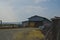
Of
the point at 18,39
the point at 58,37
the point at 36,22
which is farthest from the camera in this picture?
the point at 36,22

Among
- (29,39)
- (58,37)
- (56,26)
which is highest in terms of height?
(56,26)

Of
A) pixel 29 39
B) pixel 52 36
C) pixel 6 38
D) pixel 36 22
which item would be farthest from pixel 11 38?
pixel 36 22

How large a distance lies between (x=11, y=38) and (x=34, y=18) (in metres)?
20.3

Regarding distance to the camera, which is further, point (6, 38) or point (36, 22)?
point (36, 22)

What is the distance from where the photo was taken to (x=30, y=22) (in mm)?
33594

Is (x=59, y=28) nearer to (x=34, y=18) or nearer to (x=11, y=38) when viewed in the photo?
(x=11, y=38)

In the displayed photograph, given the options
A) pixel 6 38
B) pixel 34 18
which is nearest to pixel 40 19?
pixel 34 18

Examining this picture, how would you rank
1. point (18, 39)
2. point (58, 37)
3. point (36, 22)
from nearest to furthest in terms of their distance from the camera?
point (58, 37), point (18, 39), point (36, 22)

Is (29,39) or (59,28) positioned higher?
(59,28)

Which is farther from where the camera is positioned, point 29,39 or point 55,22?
point 29,39

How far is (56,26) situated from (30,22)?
27319mm

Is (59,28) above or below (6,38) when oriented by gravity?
above

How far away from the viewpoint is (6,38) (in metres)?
15.3

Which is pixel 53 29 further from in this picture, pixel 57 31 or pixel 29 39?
pixel 29 39
